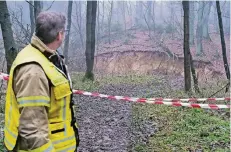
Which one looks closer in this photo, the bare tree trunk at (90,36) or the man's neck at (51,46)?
the man's neck at (51,46)

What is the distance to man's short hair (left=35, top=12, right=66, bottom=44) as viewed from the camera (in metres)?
2.65

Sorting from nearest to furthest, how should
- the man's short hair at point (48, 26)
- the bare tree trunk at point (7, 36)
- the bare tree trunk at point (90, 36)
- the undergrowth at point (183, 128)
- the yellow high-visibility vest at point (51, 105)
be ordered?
the yellow high-visibility vest at point (51, 105), the man's short hair at point (48, 26), the undergrowth at point (183, 128), the bare tree trunk at point (7, 36), the bare tree trunk at point (90, 36)

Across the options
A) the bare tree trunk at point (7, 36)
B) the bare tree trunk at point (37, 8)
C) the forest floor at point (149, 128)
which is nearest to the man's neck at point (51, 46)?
the forest floor at point (149, 128)

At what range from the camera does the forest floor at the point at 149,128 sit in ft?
20.5

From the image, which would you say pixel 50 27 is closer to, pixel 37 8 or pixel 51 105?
pixel 51 105

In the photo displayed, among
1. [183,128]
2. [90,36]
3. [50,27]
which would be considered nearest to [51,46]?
[50,27]

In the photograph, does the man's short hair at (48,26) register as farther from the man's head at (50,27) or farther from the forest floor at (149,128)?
the forest floor at (149,128)

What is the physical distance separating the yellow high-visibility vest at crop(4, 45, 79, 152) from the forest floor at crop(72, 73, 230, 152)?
137 inches

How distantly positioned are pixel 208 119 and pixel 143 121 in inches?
64.9

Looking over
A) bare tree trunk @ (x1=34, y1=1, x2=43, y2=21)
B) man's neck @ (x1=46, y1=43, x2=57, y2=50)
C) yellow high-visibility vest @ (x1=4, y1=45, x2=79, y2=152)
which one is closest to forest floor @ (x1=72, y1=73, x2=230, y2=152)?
yellow high-visibility vest @ (x1=4, y1=45, x2=79, y2=152)

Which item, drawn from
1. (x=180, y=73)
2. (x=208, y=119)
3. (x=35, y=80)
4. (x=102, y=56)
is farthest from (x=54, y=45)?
(x=102, y=56)

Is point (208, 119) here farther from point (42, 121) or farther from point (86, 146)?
point (42, 121)

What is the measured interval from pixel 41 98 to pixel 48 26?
0.63m

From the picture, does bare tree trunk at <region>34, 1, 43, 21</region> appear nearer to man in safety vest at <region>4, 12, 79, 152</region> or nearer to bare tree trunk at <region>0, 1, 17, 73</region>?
bare tree trunk at <region>0, 1, 17, 73</region>
